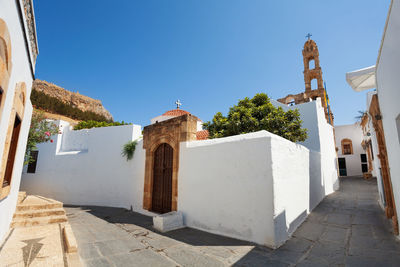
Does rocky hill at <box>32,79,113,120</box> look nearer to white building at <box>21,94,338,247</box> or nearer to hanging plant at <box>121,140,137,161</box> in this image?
white building at <box>21,94,338,247</box>

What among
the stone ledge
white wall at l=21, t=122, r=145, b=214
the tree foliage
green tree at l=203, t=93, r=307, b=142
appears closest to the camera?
the stone ledge

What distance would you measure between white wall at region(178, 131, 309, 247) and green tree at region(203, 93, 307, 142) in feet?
6.61

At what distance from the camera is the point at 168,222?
16.3ft

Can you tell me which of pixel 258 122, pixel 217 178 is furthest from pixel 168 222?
pixel 258 122

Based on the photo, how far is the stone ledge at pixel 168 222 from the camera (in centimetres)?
487

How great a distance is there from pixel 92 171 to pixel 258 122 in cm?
781

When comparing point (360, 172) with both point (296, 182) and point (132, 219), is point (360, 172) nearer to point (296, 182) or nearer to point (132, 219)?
point (296, 182)

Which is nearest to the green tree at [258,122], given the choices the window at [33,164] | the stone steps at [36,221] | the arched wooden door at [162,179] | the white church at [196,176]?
the white church at [196,176]

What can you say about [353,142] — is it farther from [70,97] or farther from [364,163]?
[70,97]

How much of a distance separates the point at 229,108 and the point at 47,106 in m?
18.7

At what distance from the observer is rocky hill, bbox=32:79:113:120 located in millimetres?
23938

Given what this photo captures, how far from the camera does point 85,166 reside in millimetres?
9508

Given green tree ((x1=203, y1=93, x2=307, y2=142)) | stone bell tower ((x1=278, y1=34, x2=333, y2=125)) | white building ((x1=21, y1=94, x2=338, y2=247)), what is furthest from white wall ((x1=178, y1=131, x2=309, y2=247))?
stone bell tower ((x1=278, y1=34, x2=333, y2=125))

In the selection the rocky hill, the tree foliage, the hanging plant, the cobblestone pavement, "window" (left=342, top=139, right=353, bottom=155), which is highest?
the rocky hill
